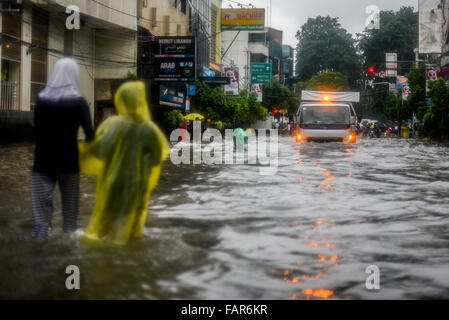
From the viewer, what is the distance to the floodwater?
16.3 feet

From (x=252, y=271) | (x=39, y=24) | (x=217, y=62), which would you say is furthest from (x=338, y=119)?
(x=217, y=62)

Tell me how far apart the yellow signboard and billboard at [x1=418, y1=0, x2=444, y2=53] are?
542 inches

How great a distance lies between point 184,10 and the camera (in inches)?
1905

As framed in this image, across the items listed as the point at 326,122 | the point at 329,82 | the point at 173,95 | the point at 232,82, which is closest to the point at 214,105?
the point at 173,95

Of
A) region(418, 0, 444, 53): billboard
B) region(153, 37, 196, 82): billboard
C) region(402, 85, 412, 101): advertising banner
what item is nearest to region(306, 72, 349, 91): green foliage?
region(402, 85, 412, 101): advertising banner

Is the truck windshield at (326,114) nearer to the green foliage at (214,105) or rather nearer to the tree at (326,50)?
the green foliage at (214,105)

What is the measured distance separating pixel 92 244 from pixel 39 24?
78.9ft

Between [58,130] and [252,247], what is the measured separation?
208cm

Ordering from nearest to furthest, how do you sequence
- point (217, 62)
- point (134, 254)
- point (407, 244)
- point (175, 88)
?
point (134, 254) < point (407, 244) < point (175, 88) < point (217, 62)

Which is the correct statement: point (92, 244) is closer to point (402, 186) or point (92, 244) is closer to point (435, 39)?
point (402, 186)

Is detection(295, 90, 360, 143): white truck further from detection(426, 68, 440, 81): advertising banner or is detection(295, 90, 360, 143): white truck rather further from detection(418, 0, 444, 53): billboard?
detection(426, 68, 440, 81): advertising banner

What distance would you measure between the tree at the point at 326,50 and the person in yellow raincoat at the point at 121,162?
8247 centimetres

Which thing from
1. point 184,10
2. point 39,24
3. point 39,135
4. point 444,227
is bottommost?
point 444,227

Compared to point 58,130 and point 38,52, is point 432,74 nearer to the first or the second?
point 38,52
